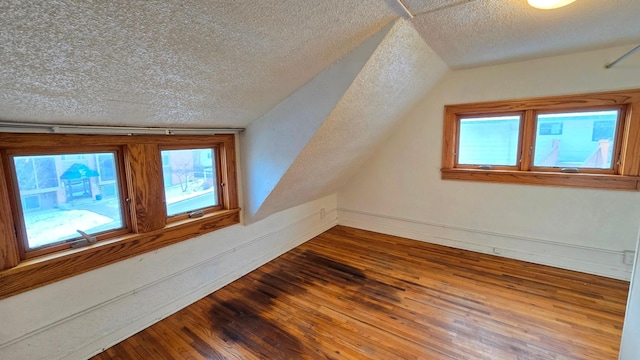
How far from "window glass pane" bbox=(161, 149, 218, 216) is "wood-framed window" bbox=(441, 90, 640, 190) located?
A: 2.67 meters

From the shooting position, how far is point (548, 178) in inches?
110

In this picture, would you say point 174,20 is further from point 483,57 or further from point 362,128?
point 483,57

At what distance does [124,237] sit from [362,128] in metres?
2.14

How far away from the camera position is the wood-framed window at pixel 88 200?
61.2 inches

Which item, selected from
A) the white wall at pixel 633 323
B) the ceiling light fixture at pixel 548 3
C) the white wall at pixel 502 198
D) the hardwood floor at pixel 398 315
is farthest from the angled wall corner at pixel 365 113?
the white wall at pixel 633 323

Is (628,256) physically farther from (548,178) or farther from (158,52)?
(158,52)

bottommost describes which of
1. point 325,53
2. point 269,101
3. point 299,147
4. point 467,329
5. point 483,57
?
point 467,329

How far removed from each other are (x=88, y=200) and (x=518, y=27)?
317 centimetres

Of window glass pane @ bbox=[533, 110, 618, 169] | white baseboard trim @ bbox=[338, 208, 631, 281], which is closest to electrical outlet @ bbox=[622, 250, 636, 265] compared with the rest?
white baseboard trim @ bbox=[338, 208, 631, 281]

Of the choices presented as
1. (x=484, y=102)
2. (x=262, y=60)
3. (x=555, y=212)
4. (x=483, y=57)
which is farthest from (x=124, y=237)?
(x=555, y=212)

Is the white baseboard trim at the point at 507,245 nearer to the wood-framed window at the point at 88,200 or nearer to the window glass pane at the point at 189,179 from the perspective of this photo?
the window glass pane at the point at 189,179

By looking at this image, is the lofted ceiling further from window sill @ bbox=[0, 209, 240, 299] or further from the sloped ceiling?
window sill @ bbox=[0, 209, 240, 299]

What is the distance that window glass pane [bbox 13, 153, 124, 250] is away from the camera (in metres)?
1.65

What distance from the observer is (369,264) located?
10.1 feet
